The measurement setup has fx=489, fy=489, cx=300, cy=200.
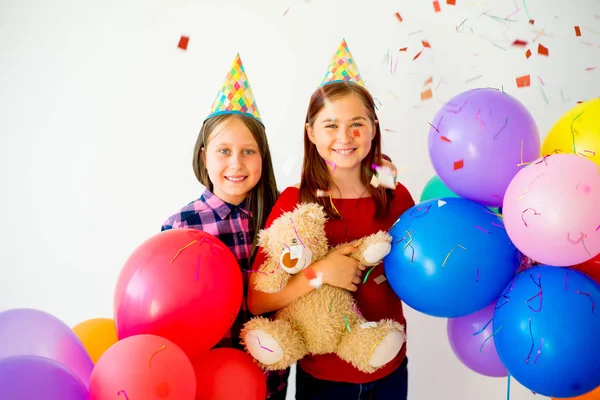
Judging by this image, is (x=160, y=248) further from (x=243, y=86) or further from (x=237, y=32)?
(x=237, y=32)

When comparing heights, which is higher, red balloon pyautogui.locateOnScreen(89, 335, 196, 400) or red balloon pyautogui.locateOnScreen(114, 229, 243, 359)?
red balloon pyautogui.locateOnScreen(114, 229, 243, 359)

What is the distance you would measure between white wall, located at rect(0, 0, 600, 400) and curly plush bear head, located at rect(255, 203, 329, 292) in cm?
77

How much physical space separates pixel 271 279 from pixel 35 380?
22.4 inches

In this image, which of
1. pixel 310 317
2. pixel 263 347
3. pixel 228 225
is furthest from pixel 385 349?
pixel 228 225

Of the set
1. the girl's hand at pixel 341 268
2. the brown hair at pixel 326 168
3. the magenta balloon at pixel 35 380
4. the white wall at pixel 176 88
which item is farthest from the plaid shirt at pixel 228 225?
the magenta balloon at pixel 35 380

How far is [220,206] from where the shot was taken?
5.36 ft

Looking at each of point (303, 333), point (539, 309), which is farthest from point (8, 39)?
point (539, 309)

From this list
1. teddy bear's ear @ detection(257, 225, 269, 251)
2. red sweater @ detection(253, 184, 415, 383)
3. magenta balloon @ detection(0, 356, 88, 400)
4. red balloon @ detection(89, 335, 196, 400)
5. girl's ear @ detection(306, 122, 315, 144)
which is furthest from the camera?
girl's ear @ detection(306, 122, 315, 144)

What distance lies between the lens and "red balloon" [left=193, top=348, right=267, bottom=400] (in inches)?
45.1

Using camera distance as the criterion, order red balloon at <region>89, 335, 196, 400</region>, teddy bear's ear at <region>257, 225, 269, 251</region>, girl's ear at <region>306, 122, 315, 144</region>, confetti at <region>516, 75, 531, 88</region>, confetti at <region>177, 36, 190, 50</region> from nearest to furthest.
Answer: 1. red balloon at <region>89, 335, 196, 400</region>
2. teddy bear's ear at <region>257, 225, 269, 251</region>
3. girl's ear at <region>306, 122, 315, 144</region>
4. confetti at <region>516, 75, 531, 88</region>
5. confetti at <region>177, 36, 190, 50</region>

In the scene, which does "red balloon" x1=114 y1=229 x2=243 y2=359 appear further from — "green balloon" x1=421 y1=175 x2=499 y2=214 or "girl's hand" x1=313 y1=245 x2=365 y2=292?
"green balloon" x1=421 y1=175 x2=499 y2=214

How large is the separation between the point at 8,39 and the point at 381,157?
1.60m

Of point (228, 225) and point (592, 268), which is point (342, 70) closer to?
point (228, 225)

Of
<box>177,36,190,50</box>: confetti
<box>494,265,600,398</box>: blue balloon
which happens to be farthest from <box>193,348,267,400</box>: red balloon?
<box>177,36,190,50</box>: confetti
